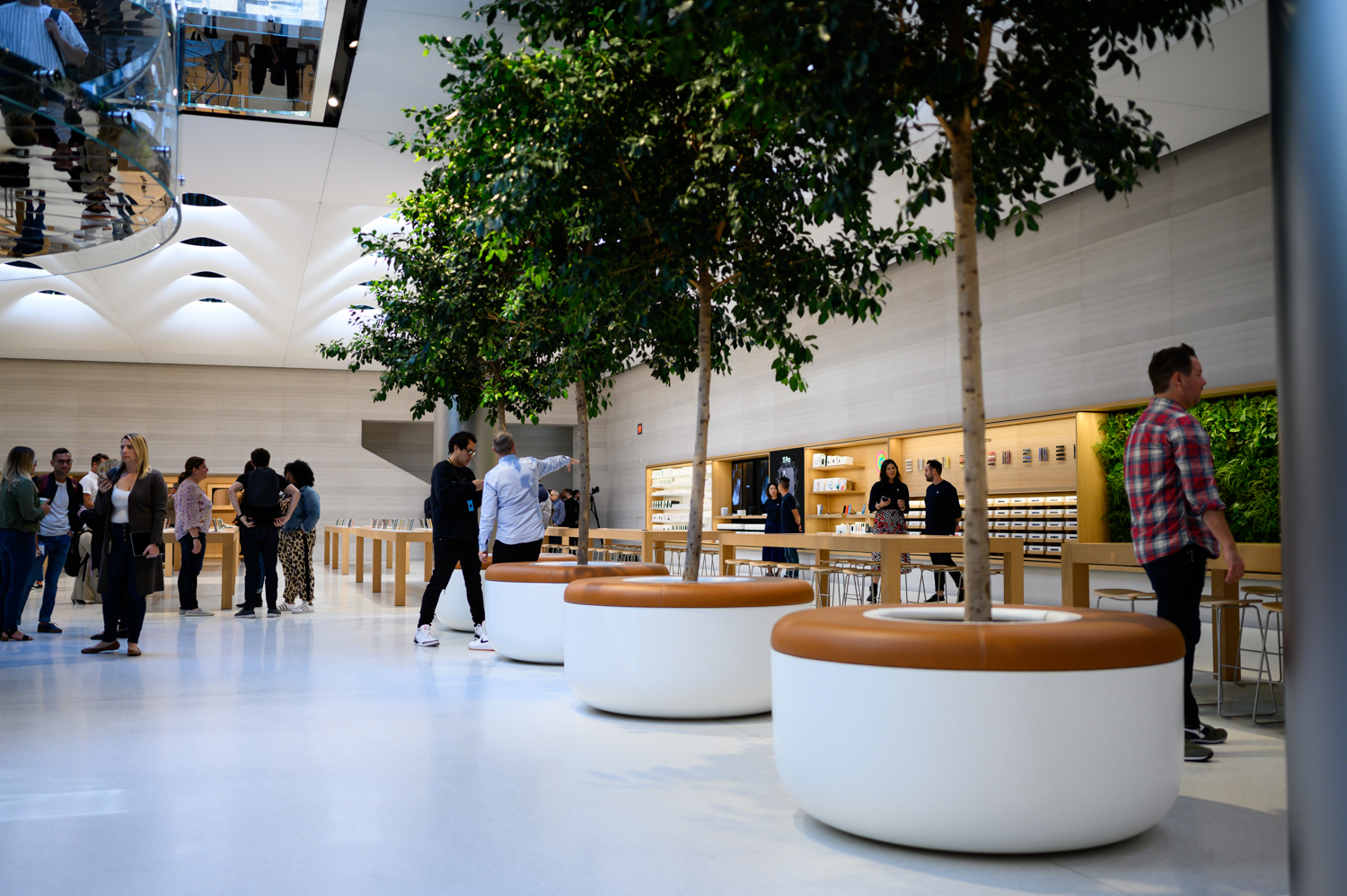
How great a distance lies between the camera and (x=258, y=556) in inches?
391

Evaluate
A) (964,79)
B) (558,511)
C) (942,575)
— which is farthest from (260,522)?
(558,511)

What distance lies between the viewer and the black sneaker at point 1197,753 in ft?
12.5

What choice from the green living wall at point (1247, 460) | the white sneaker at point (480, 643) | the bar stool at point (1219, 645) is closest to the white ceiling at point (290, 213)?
the green living wall at point (1247, 460)

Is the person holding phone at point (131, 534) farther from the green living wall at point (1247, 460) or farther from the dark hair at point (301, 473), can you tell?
the green living wall at point (1247, 460)

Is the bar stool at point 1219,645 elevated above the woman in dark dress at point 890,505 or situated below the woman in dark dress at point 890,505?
below

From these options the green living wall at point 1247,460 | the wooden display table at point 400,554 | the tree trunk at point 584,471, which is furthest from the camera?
the wooden display table at point 400,554

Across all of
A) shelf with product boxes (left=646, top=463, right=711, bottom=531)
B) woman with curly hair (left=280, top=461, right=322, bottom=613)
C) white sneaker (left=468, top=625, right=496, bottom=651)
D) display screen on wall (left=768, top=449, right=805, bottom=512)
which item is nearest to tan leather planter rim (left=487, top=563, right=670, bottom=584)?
white sneaker (left=468, top=625, right=496, bottom=651)

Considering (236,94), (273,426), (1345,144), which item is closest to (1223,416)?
(1345,144)

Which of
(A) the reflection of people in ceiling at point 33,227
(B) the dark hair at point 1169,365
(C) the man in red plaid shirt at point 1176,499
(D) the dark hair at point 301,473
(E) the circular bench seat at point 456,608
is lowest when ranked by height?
(E) the circular bench seat at point 456,608

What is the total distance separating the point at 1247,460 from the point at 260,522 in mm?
8681

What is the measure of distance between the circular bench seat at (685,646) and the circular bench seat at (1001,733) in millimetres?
1581

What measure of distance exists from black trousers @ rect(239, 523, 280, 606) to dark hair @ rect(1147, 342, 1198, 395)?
26.3 feet

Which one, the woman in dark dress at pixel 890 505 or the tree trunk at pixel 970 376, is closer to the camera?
the tree trunk at pixel 970 376

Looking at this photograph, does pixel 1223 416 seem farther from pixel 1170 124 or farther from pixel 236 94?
pixel 236 94
